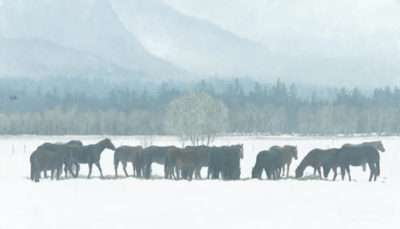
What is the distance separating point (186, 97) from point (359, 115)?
292ft

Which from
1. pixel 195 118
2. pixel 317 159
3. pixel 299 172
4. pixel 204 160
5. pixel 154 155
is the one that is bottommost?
pixel 299 172

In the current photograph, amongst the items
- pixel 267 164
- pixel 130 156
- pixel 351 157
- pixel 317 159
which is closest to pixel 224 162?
pixel 267 164

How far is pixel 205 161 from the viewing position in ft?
104

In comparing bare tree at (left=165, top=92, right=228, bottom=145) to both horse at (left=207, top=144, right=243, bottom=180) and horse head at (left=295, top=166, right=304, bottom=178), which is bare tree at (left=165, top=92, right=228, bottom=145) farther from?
horse head at (left=295, top=166, right=304, bottom=178)

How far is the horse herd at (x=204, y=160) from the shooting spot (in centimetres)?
2950

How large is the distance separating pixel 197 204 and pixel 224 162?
950cm

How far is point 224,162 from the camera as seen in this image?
1198 inches

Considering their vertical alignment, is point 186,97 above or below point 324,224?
above

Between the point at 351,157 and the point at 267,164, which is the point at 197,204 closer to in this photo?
the point at 267,164

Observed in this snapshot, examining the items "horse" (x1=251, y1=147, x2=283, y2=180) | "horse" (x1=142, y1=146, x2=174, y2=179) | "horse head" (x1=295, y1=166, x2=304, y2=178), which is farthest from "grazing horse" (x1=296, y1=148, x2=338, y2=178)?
"horse" (x1=142, y1=146, x2=174, y2=179)

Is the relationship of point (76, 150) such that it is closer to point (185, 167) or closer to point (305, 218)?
point (185, 167)

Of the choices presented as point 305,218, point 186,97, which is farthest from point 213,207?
point 186,97

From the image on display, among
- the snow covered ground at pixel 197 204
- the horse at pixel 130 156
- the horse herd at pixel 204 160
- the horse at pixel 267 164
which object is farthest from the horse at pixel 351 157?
the horse at pixel 130 156

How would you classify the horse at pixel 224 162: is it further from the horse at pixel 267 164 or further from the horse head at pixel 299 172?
the horse head at pixel 299 172
